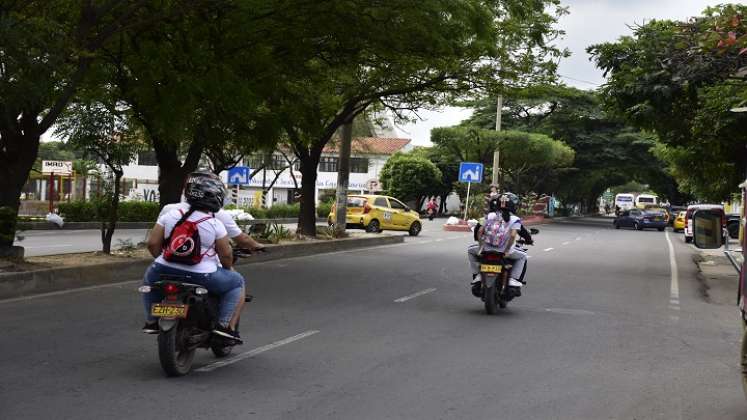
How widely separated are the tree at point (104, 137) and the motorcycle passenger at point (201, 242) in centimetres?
882

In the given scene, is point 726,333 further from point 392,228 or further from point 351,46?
point 392,228

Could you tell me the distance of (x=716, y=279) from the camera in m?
18.7

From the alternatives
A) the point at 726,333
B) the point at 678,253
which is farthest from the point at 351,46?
the point at 678,253

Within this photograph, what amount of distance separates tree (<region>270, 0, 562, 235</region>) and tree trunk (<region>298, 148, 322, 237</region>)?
3 centimetres

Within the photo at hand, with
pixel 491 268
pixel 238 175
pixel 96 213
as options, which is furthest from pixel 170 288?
pixel 238 175

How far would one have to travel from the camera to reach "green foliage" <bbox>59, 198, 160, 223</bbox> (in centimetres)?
3038

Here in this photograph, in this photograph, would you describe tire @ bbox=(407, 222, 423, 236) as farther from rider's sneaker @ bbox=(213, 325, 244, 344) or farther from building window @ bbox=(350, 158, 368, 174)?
building window @ bbox=(350, 158, 368, 174)

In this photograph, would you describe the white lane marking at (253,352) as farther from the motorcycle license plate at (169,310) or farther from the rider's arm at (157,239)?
the rider's arm at (157,239)

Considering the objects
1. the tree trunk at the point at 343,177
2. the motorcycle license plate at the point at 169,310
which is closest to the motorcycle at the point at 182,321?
the motorcycle license plate at the point at 169,310

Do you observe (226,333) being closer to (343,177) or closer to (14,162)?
(14,162)

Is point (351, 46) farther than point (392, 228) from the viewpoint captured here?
No

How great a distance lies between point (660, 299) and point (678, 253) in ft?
49.0

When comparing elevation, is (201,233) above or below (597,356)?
above

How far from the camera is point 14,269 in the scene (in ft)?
39.0
